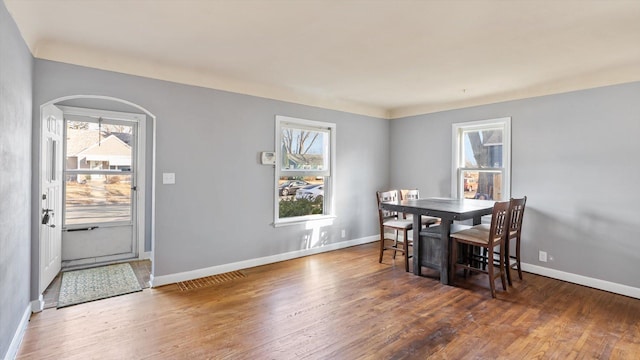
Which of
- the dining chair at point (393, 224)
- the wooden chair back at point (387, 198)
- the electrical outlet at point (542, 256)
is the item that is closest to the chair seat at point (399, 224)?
the dining chair at point (393, 224)

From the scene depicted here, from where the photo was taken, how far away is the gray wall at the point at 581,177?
341 cm

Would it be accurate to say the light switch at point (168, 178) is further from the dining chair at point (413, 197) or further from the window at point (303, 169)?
the dining chair at point (413, 197)

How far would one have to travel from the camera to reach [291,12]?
89.1 inches

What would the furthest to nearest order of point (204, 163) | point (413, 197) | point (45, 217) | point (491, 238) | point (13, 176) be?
point (413, 197) < point (204, 163) < point (491, 238) < point (45, 217) < point (13, 176)

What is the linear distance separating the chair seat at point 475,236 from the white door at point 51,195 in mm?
4192

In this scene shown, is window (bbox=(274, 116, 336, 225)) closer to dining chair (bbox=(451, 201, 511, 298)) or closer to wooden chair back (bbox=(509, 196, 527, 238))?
dining chair (bbox=(451, 201, 511, 298))

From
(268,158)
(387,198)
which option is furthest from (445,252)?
(268,158)

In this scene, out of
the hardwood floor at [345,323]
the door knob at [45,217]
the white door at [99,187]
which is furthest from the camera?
the white door at [99,187]

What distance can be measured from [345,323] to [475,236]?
70.8 inches

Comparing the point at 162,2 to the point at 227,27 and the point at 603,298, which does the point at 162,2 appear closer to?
the point at 227,27

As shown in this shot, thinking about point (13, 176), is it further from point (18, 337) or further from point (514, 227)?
point (514, 227)

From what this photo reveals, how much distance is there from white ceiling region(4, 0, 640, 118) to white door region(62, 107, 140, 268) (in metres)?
1.42

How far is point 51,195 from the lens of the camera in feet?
11.3

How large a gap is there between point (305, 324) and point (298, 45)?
2.40m
